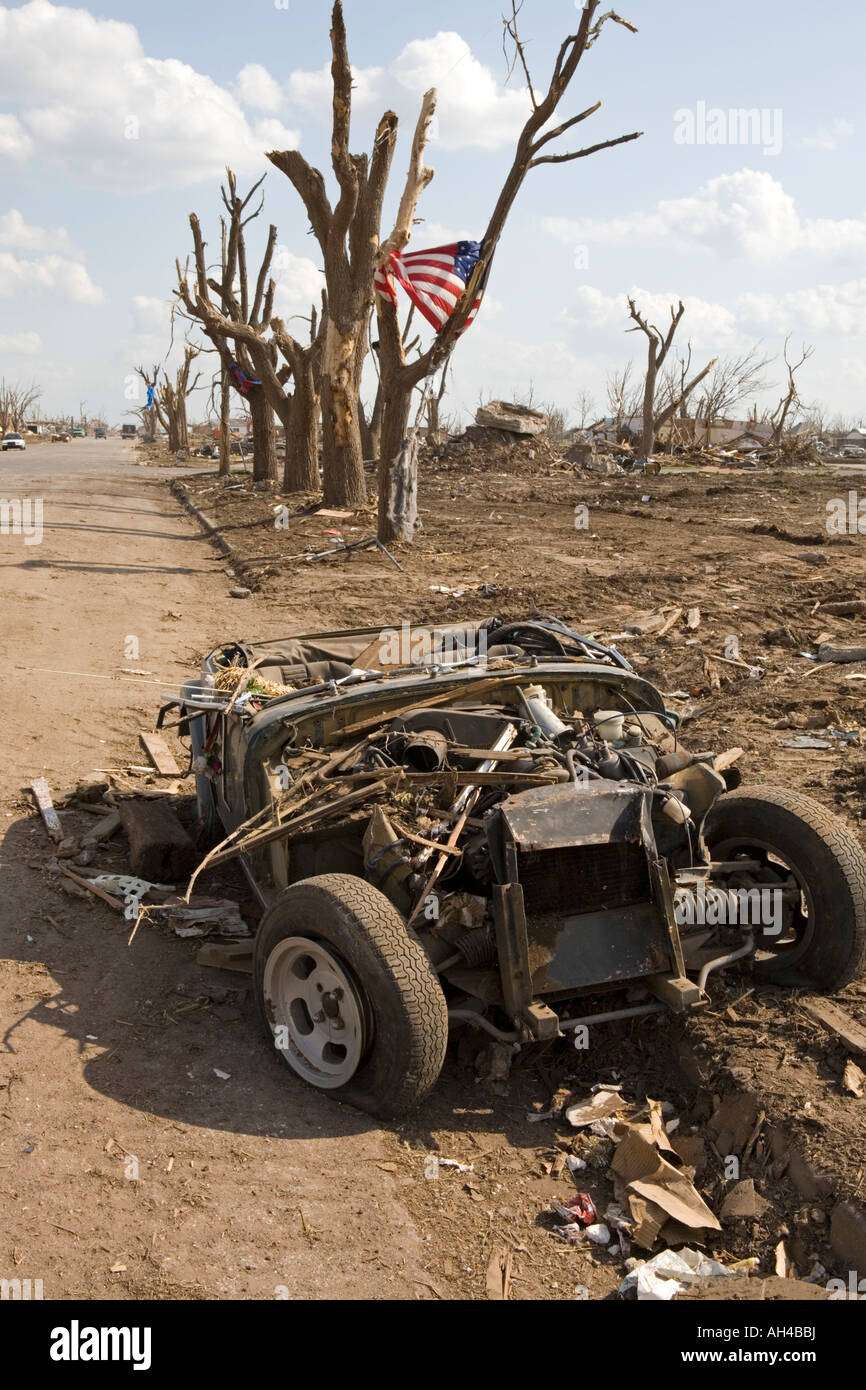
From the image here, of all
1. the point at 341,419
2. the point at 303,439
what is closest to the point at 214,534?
the point at 341,419

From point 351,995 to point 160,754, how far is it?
516cm

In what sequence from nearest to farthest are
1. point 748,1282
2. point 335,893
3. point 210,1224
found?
point 748,1282 < point 210,1224 < point 335,893

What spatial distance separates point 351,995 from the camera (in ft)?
13.9

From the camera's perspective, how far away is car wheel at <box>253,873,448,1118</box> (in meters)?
4.10

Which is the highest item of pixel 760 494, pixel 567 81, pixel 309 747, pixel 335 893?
pixel 567 81

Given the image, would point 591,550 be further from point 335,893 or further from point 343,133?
point 335,893

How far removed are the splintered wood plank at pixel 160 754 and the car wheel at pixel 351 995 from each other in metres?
4.19

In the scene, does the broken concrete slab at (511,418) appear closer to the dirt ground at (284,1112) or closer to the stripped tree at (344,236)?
the stripped tree at (344,236)

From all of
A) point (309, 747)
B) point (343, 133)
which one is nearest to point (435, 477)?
point (343, 133)

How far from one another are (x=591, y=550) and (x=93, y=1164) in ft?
51.4

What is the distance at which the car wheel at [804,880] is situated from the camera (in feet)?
15.8

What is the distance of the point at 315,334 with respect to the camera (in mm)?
34219

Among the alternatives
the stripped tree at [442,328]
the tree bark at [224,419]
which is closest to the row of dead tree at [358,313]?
the stripped tree at [442,328]

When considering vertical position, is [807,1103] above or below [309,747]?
below
